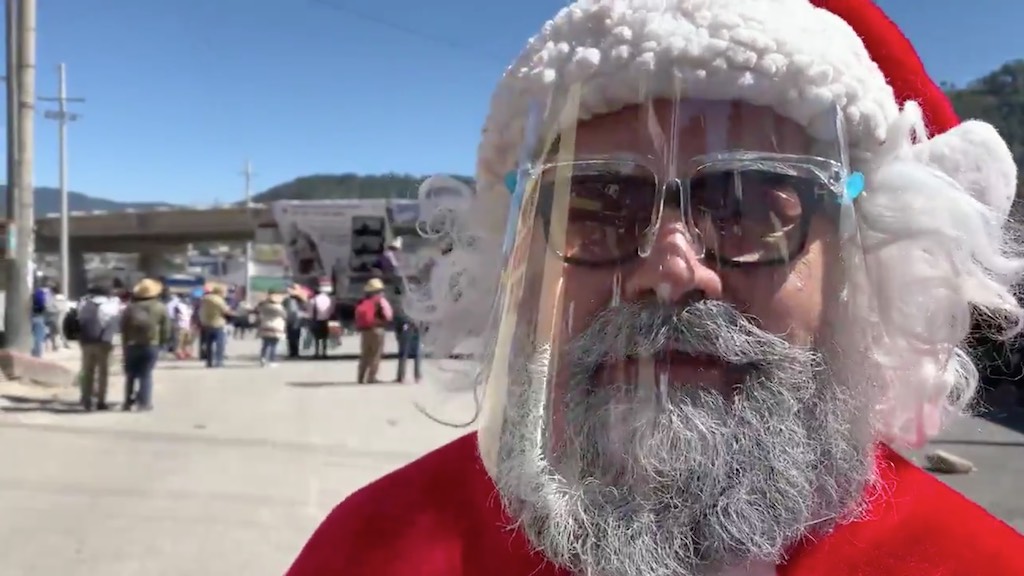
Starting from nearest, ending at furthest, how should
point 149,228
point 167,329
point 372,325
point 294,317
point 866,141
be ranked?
point 866,141
point 167,329
point 372,325
point 294,317
point 149,228

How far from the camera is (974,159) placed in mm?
1542

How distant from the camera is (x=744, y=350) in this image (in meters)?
1.23

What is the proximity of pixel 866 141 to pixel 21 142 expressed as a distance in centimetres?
1293

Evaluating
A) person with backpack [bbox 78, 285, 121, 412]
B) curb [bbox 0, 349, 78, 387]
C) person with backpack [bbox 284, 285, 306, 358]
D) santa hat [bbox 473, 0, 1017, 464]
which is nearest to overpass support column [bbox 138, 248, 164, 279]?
person with backpack [bbox 284, 285, 306, 358]

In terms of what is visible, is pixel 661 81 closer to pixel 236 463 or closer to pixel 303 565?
pixel 303 565

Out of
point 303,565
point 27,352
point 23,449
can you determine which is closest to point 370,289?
point 27,352

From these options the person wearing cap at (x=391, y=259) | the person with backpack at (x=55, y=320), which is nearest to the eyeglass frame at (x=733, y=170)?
the person wearing cap at (x=391, y=259)

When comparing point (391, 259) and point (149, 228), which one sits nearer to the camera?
point (391, 259)

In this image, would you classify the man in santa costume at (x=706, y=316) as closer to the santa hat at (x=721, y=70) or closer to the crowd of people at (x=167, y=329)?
the santa hat at (x=721, y=70)

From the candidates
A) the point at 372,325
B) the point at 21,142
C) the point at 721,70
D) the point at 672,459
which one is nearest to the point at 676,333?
the point at 672,459

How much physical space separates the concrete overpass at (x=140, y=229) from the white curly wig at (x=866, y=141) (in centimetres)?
3654

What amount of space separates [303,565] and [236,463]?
4.94 metres

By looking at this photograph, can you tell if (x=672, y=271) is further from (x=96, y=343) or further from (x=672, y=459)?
(x=96, y=343)

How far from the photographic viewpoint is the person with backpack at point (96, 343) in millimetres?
8656
